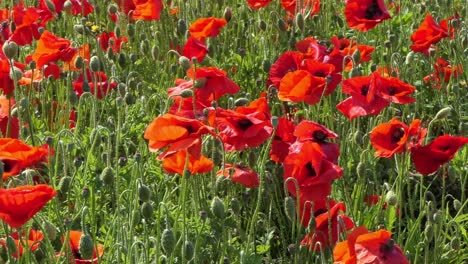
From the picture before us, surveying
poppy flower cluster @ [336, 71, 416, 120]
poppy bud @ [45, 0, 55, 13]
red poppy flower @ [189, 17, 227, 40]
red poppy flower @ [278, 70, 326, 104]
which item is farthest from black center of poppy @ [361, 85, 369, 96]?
poppy bud @ [45, 0, 55, 13]

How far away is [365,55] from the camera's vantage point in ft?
12.1

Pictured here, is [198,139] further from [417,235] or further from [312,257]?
[417,235]

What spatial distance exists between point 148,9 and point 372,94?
1443 millimetres

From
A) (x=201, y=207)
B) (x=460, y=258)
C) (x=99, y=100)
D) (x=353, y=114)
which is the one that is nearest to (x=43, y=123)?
(x=99, y=100)

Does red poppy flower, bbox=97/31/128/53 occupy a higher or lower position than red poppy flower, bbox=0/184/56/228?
lower

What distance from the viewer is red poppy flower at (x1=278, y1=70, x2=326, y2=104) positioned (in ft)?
9.27

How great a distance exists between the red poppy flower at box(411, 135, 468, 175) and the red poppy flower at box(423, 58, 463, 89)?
1283 millimetres

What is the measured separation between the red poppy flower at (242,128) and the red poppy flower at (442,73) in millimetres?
1544

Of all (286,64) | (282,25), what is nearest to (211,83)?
(286,64)

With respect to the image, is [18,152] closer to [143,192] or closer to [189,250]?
[143,192]

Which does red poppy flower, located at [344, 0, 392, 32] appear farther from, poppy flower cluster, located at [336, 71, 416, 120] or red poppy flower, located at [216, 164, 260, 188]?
red poppy flower, located at [216, 164, 260, 188]

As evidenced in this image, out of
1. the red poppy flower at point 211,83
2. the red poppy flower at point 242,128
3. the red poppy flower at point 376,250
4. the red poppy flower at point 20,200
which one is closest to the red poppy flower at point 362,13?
the red poppy flower at point 211,83

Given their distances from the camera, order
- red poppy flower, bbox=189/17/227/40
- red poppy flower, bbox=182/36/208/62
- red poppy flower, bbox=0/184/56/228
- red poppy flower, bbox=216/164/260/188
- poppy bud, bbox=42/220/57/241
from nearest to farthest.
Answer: red poppy flower, bbox=0/184/56/228 → poppy bud, bbox=42/220/57/241 → red poppy flower, bbox=216/164/260/188 → red poppy flower, bbox=182/36/208/62 → red poppy flower, bbox=189/17/227/40

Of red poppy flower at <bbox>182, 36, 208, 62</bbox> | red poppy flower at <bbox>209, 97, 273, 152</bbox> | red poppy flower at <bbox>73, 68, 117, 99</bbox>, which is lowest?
red poppy flower at <bbox>73, 68, 117, 99</bbox>
